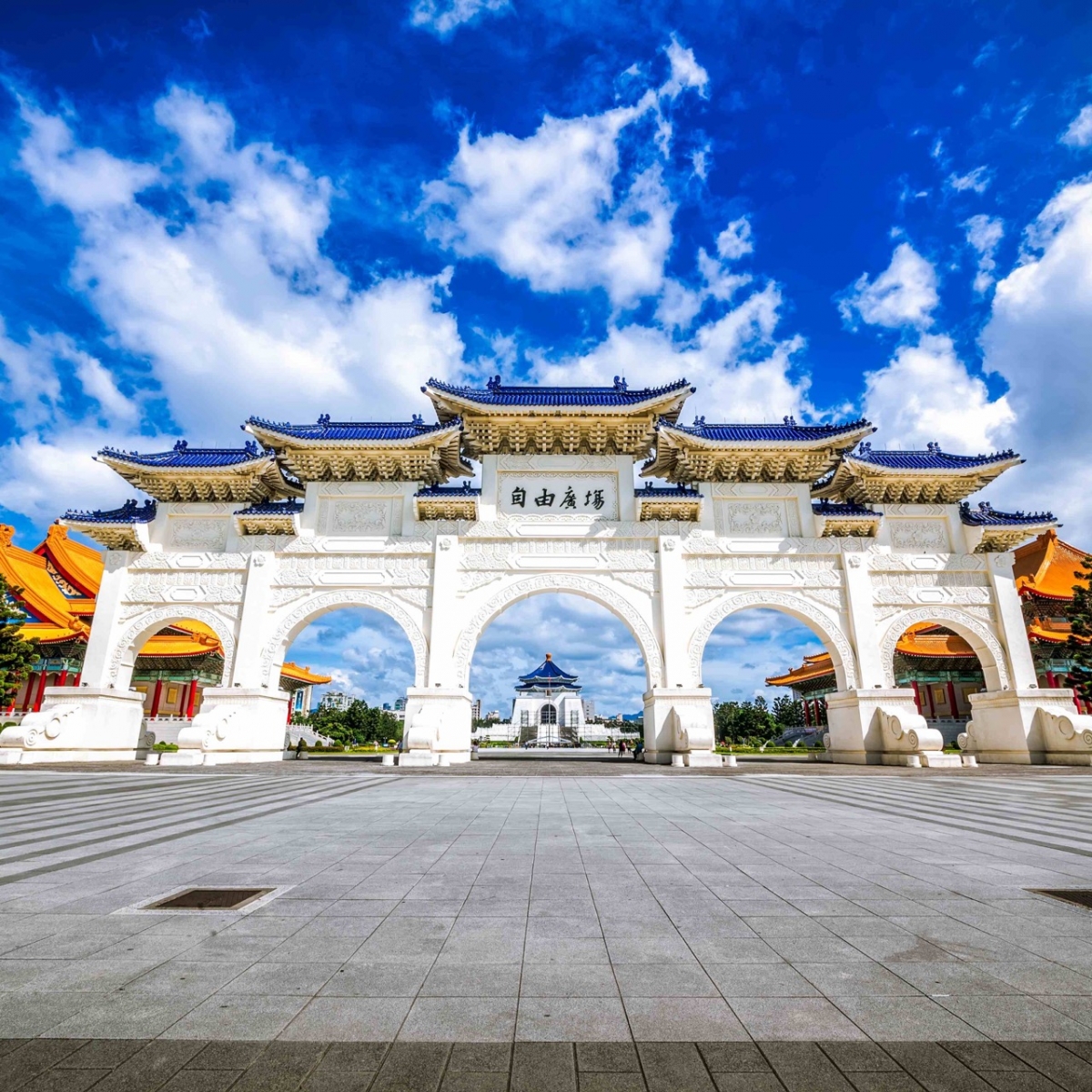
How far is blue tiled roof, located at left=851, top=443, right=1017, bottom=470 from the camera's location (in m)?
19.3

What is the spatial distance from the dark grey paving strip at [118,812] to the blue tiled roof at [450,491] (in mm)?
10484

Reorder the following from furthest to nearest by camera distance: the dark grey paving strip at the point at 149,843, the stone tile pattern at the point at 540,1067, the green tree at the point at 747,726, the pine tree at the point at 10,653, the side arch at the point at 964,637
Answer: the green tree at the point at 747,726
the side arch at the point at 964,637
the pine tree at the point at 10,653
the dark grey paving strip at the point at 149,843
the stone tile pattern at the point at 540,1067

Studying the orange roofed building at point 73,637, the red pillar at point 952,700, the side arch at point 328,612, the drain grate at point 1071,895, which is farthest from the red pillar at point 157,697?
the red pillar at point 952,700

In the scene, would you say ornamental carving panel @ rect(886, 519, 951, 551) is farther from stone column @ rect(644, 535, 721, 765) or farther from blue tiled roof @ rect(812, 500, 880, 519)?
stone column @ rect(644, 535, 721, 765)

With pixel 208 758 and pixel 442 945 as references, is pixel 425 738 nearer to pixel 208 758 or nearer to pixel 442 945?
pixel 208 758

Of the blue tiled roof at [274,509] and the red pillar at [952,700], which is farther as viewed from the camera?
the red pillar at [952,700]

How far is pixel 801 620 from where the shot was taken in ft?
62.5

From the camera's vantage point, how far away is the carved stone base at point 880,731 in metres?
16.1

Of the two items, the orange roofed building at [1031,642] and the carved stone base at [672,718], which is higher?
the orange roofed building at [1031,642]

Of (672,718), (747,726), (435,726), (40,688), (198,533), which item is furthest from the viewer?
(747,726)

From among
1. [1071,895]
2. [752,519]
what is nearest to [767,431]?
[752,519]

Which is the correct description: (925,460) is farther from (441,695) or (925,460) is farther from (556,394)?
(441,695)

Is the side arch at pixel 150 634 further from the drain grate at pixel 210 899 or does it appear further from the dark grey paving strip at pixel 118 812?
the drain grate at pixel 210 899

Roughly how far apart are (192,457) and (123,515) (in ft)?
8.44
